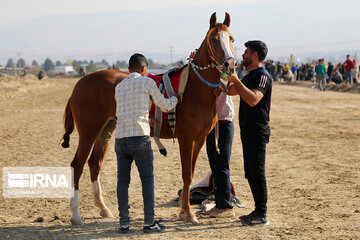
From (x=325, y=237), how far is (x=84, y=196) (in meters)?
3.83

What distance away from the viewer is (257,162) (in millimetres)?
5770

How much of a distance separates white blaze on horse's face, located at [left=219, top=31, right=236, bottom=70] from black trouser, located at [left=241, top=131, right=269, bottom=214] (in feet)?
3.39

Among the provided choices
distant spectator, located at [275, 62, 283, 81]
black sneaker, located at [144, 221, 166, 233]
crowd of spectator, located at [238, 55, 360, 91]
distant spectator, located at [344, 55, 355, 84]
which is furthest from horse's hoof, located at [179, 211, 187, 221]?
distant spectator, located at [275, 62, 283, 81]

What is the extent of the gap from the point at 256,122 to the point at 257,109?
0.17 metres

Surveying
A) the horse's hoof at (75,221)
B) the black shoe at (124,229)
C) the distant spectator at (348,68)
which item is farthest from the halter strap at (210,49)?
the distant spectator at (348,68)

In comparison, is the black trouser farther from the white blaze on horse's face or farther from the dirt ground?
the white blaze on horse's face

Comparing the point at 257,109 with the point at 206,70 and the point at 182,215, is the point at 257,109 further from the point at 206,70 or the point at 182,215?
the point at 182,215

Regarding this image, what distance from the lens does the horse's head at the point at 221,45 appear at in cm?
536

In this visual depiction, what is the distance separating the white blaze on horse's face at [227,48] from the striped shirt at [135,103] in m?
0.93

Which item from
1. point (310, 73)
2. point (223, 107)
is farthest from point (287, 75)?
point (223, 107)

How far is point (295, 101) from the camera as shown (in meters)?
24.1

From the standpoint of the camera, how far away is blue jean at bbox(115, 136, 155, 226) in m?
5.33

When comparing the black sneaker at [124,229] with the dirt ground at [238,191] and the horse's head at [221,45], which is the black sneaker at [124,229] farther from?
→ the horse's head at [221,45]

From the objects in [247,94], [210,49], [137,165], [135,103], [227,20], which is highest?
[227,20]
